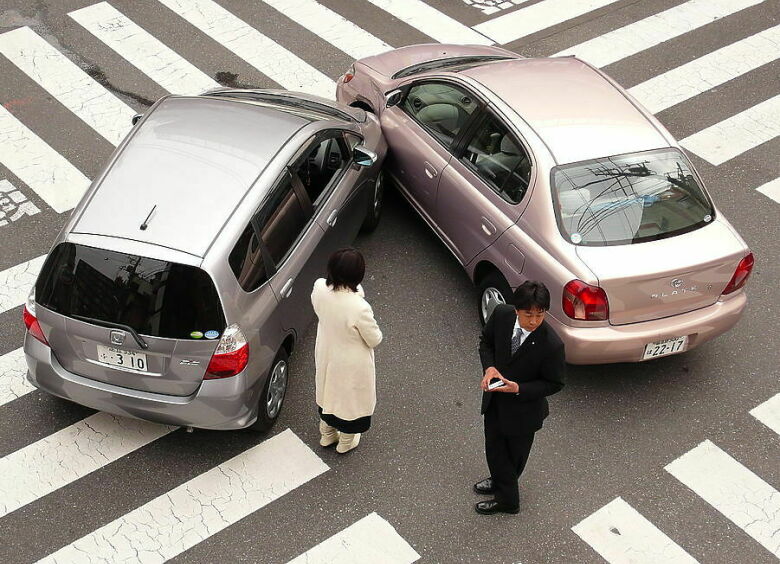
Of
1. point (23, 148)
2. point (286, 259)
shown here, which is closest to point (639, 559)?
point (286, 259)

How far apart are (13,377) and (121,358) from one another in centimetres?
147

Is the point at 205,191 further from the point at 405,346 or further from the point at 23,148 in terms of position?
the point at 23,148

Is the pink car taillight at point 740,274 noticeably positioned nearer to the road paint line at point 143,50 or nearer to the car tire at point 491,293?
the car tire at point 491,293

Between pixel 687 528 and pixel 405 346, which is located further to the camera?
pixel 405 346

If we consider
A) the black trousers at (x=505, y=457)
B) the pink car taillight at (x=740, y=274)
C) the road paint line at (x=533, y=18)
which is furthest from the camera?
the road paint line at (x=533, y=18)

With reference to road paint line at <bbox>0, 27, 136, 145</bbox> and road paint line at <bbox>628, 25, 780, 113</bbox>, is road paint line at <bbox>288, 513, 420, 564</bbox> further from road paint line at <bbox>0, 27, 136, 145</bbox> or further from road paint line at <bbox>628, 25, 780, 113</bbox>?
road paint line at <bbox>628, 25, 780, 113</bbox>

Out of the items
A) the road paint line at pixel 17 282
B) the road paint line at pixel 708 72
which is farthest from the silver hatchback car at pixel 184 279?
the road paint line at pixel 708 72

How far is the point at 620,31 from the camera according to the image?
469 inches

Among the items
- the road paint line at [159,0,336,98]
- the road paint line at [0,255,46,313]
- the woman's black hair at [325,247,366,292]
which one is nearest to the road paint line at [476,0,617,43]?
the road paint line at [159,0,336,98]

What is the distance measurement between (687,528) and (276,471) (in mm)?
2697

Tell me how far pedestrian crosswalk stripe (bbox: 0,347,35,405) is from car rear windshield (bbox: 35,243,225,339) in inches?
48.6

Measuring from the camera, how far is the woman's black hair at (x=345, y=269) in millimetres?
5516

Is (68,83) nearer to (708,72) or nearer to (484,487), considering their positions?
(484,487)

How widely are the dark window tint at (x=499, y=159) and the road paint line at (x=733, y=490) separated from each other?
2.23 m
